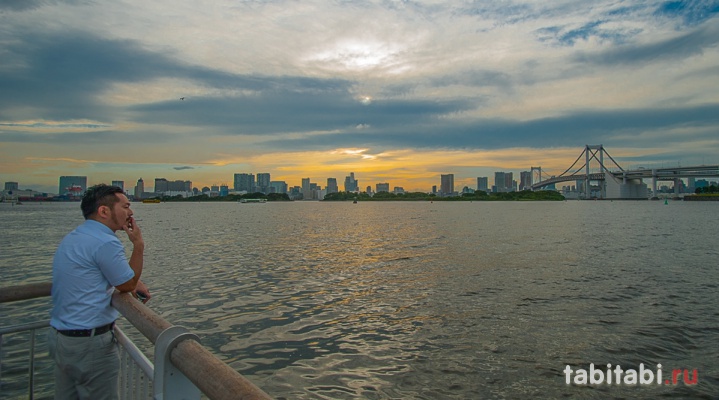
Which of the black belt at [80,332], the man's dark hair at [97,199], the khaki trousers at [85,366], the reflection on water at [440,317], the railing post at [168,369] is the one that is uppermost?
the man's dark hair at [97,199]

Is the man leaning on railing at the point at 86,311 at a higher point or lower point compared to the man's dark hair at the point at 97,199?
lower

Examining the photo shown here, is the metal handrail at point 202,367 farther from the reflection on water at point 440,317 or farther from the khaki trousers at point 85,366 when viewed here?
the reflection on water at point 440,317

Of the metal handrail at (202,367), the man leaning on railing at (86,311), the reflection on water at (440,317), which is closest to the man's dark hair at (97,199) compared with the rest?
the man leaning on railing at (86,311)

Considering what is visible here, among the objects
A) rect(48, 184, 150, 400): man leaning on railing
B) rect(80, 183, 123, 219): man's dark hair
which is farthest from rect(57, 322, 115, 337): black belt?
rect(80, 183, 123, 219): man's dark hair

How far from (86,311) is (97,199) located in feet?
3.27

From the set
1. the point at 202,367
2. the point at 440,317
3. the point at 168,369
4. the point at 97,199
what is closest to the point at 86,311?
the point at 97,199

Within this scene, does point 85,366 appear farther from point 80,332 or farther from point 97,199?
point 97,199

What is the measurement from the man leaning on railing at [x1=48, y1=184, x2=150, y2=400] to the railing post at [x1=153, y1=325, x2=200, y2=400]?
1.51 metres

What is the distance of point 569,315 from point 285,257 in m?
15.1

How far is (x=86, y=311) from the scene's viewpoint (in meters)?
3.57

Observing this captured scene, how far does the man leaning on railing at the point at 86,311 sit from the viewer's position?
355 centimetres

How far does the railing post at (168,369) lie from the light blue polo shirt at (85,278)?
1.52m

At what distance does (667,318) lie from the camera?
11.2 metres

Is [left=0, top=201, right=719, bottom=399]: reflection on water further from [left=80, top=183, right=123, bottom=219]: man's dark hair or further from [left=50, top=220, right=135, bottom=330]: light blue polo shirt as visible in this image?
[left=80, top=183, right=123, bottom=219]: man's dark hair
